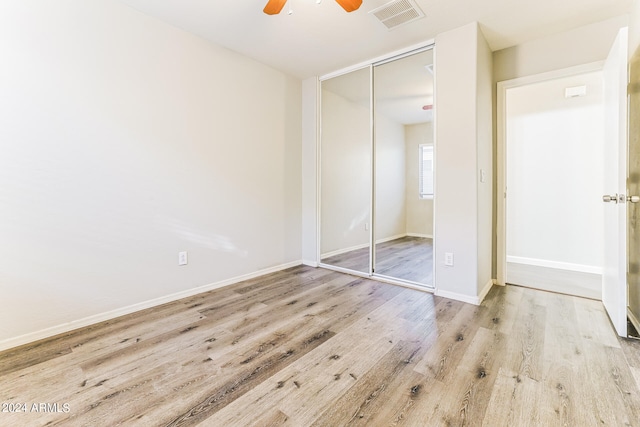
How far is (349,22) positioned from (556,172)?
129 inches

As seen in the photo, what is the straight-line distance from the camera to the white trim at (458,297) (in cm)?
253

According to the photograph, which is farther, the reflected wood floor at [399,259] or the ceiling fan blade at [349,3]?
the reflected wood floor at [399,259]

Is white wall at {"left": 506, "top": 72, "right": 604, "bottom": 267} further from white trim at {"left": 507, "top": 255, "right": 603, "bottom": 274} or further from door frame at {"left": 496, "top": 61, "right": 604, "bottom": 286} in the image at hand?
door frame at {"left": 496, "top": 61, "right": 604, "bottom": 286}

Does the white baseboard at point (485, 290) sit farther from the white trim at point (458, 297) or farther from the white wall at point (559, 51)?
the white wall at point (559, 51)

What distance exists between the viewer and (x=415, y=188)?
355 cm

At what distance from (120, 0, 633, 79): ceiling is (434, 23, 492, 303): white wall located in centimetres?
22

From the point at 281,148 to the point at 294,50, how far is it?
1.10 m

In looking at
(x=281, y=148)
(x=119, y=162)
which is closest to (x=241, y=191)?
(x=281, y=148)

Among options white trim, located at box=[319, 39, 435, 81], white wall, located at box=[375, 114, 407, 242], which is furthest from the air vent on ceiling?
white wall, located at box=[375, 114, 407, 242]

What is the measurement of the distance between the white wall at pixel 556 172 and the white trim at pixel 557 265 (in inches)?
1.4

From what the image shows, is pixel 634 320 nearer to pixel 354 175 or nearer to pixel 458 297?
pixel 458 297

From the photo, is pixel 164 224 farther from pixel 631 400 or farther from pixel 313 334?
pixel 631 400

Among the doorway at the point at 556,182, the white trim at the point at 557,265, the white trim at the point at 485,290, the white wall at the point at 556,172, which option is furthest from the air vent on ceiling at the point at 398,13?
the white trim at the point at 557,265

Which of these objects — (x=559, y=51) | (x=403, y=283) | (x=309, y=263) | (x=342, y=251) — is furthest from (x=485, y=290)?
(x=559, y=51)
